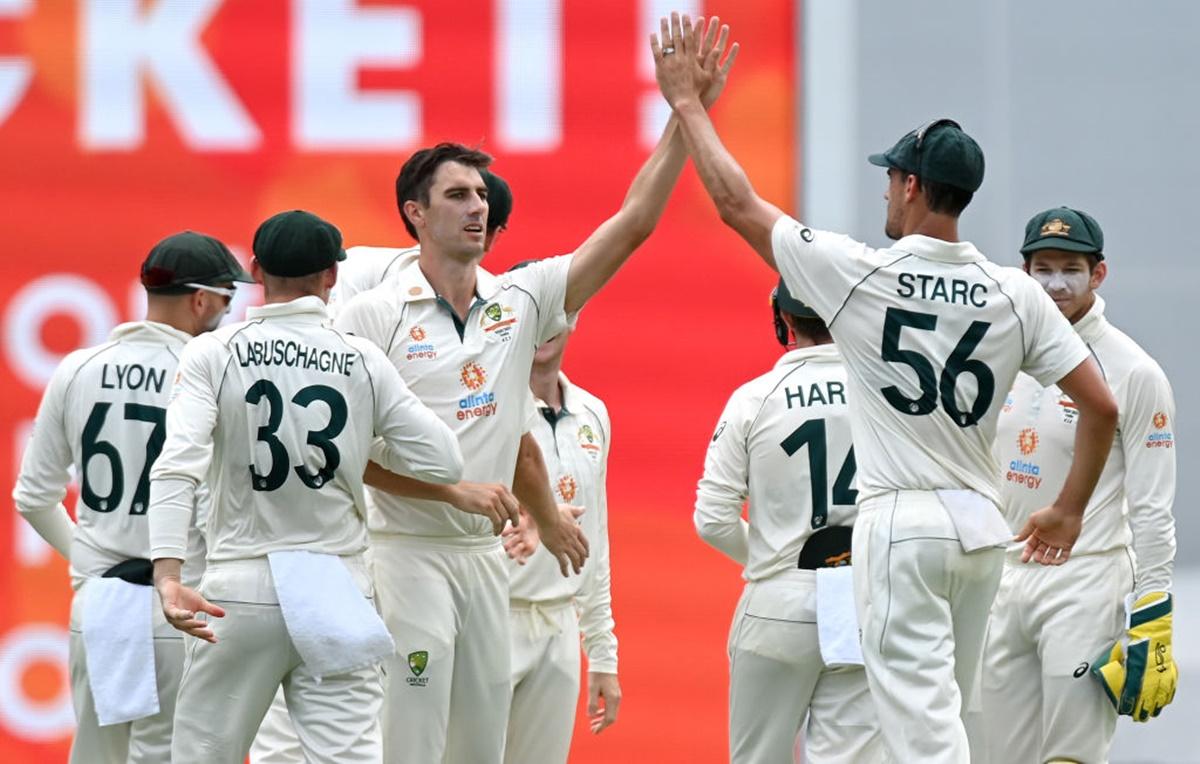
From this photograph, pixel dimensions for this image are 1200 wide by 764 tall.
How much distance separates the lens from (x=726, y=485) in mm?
5090

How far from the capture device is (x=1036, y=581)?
528cm

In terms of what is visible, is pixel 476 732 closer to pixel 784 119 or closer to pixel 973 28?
pixel 784 119

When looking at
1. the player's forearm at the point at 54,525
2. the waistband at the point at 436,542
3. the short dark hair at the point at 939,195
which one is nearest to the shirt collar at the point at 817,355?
the short dark hair at the point at 939,195

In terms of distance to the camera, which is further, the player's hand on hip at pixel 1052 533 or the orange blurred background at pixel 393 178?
the orange blurred background at pixel 393 178

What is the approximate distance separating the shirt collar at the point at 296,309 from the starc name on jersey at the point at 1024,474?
2.26 meters

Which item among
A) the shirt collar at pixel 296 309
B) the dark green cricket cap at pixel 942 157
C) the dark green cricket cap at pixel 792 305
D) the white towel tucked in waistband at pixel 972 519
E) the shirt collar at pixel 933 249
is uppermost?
the dark green cricket cap at pixel 942 157

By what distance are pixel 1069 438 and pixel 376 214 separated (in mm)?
3274

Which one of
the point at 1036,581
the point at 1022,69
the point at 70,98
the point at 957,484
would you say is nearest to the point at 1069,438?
the point at 1036,581

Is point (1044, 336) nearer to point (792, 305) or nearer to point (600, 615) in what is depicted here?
point (792, 305)

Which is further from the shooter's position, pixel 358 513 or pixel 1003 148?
pixel 1003 148

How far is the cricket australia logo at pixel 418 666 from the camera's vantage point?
4.63m

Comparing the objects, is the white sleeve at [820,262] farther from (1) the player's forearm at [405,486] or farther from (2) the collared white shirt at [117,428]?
(2) the collared white shirt at [117,428]

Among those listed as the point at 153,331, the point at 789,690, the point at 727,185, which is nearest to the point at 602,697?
the point at 789,690

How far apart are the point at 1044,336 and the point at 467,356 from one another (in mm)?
1539
